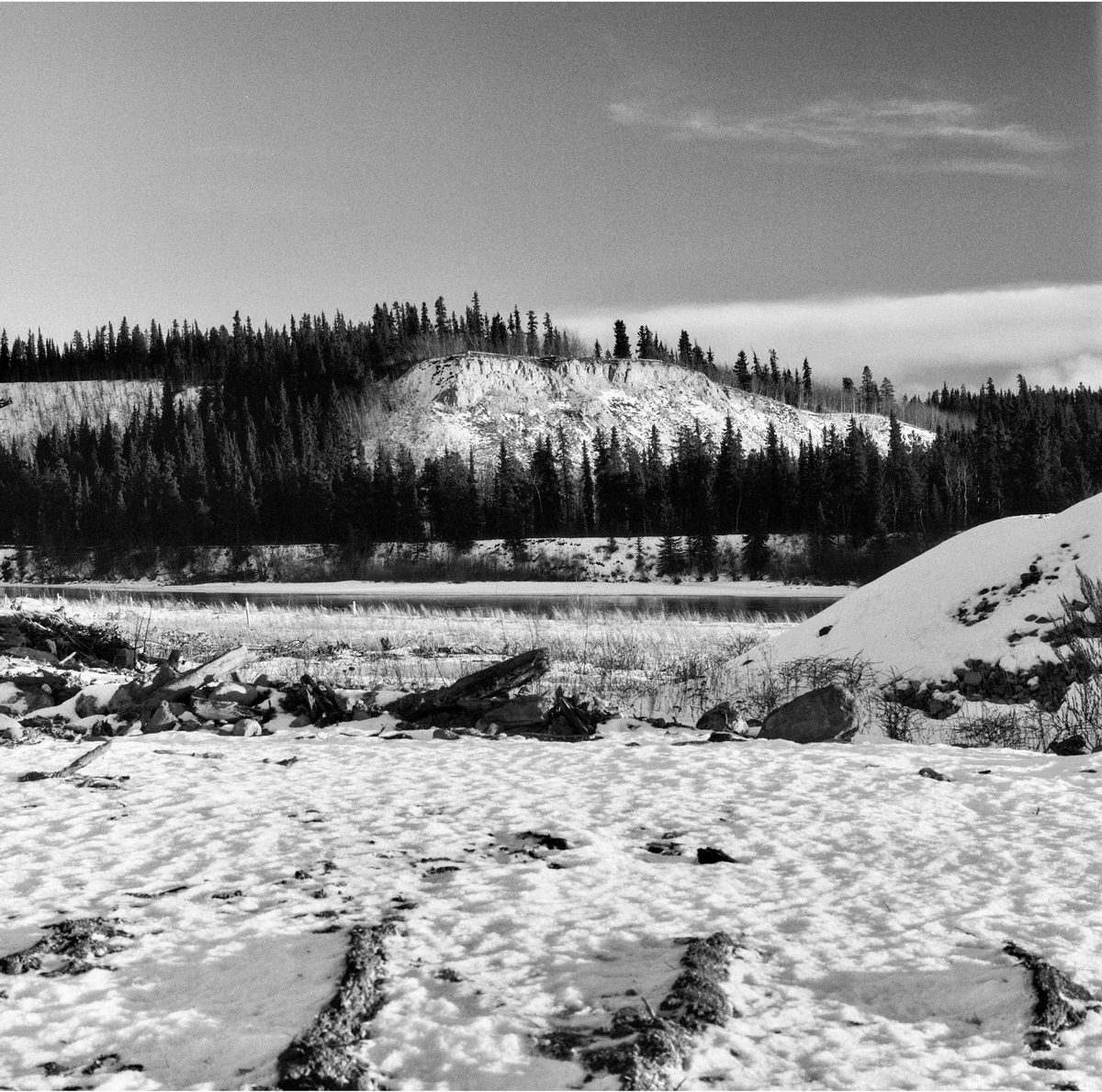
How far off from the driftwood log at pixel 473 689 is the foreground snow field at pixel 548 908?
367cm

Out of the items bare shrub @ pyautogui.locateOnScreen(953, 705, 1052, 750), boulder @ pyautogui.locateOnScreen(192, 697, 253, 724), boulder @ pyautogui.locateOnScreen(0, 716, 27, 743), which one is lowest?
bare shrub @ pyautogui.locateOnScreen(953, 705, 1052, 750)

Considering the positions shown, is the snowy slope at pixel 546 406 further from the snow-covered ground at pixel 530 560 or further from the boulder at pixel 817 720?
the boulder at pixel 817 720

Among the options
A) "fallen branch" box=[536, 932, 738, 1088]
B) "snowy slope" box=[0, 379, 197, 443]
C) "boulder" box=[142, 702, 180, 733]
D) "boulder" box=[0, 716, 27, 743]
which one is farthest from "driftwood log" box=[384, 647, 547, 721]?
"snowy slope" box=[0, 379, 197, 443]

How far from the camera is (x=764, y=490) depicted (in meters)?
82.7

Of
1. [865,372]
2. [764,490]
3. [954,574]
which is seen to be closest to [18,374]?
[764,490]

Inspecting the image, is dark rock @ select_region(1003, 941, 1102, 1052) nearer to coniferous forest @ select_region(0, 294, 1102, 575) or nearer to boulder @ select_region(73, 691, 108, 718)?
boulder @ select_region(73, 691, 108, 718)

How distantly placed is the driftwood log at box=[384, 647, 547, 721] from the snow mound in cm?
601

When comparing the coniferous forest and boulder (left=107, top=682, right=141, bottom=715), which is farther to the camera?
the coniferous forest

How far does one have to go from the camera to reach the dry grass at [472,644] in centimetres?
1631

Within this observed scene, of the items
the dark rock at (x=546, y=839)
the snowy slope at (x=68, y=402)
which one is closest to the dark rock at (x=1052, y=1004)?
the dark rock at (x=546, y=839)

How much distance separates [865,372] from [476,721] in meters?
194

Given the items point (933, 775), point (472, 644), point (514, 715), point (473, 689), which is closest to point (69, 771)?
point (514, 715)

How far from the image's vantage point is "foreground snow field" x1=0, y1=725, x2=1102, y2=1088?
3.24 metres

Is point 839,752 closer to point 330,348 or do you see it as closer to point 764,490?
point 764,490
